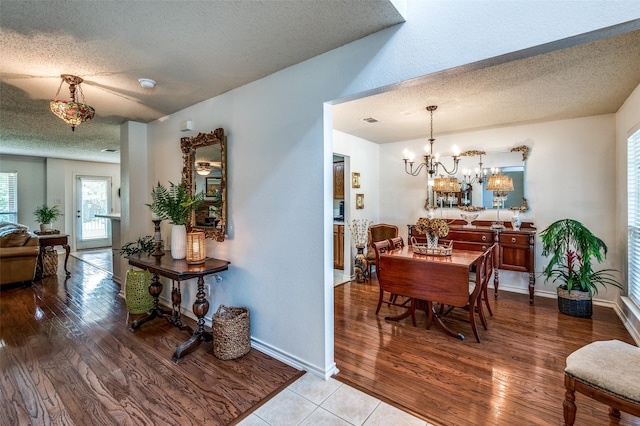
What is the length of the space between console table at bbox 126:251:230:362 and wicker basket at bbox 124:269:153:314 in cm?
26

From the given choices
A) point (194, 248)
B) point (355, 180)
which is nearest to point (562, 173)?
point (355, 180)

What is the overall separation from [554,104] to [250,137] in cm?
325

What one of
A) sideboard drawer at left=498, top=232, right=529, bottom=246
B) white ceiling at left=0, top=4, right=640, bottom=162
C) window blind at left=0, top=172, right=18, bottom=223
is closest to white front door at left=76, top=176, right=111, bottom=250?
window blind at left=0, top=172, right=18, bottom=223

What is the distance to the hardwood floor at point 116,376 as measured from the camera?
176 centimetres

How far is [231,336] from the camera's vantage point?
234cm

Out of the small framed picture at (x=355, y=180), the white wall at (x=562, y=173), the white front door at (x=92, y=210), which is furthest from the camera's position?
the white front door at (x=92, y=210)

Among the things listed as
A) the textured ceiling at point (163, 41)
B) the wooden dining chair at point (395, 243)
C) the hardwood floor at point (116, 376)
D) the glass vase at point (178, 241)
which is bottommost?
the hardwood floor at point (116, 376)

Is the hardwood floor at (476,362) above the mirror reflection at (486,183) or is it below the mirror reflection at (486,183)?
below

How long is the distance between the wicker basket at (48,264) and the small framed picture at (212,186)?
443cm

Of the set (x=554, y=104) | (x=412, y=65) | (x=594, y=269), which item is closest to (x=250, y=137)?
(x=412, y=65)

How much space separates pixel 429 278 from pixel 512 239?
1.76 m

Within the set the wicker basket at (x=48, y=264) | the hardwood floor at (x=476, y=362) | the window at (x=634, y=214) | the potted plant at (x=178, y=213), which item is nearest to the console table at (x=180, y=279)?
the potted plant at (x=178, y=213)

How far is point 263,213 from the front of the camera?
2.48 m

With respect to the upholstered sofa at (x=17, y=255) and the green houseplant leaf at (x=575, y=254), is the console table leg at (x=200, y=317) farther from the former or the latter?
the upholstered sofa at (x=17, y=255)
